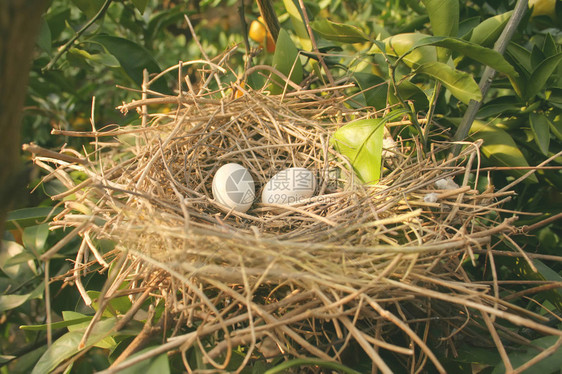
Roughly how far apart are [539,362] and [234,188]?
619 mm

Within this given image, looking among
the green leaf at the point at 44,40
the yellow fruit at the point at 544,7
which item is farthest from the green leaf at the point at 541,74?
the green leaf at the point at 44,40

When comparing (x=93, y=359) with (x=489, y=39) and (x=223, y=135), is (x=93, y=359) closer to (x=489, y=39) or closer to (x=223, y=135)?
(x=223, y=135)

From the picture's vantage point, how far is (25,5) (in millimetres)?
305

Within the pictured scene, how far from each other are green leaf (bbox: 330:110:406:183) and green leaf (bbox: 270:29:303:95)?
23 centimetres

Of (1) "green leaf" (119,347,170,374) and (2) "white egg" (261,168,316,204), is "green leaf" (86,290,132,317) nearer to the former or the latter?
(1) "green leaf" (119,347,170,374)

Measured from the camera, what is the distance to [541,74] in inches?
33.5

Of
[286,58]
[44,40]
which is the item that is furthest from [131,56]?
[286,58]

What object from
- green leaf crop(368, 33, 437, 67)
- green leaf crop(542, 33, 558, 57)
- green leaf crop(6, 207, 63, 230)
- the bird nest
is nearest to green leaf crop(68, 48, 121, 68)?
the bird nest

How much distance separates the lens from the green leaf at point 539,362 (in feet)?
1.91

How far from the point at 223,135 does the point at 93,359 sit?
21.6 inches

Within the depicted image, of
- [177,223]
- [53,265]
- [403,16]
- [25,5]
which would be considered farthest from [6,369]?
[403,16]

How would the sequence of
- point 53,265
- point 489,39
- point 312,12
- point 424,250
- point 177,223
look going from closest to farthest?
point 424,250 < point 177,223 < point 489,39 < point 53,265 < point 312,12

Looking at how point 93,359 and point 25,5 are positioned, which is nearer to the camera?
point 25,5

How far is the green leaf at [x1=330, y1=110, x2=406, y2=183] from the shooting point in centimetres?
81
